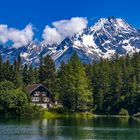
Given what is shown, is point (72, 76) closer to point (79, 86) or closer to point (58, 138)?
point (79, 86)

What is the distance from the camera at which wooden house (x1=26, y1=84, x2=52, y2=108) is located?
155 m

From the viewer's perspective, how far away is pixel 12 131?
7069 centimetres

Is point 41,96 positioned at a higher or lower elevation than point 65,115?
higher

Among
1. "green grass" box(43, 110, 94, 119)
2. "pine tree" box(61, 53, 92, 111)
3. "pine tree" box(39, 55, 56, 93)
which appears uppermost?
"pine tree" box(39, 55, 56, 93)

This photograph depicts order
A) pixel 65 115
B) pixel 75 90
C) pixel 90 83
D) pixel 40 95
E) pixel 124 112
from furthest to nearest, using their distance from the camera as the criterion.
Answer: pixel 40 95
pixel 90 83
pixel 124 112
pixel 75 90
pixel 65 115

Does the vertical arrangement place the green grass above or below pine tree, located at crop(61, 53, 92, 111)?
below

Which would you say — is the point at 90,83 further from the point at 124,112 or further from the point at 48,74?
Result: the point at 48,74

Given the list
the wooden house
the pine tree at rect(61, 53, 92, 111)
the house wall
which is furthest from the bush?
the house wall

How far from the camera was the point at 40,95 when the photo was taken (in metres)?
156

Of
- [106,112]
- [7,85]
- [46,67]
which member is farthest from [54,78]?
[7,85]

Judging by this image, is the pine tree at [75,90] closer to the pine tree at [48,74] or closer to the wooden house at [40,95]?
the wooden house at [40,95]

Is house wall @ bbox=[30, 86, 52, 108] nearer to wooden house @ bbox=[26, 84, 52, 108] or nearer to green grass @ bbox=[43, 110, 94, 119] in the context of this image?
wooden house @ bbox=[26, 84, 52, 108]

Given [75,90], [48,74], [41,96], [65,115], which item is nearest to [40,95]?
[41,96]

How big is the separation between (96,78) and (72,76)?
25.9 metres
